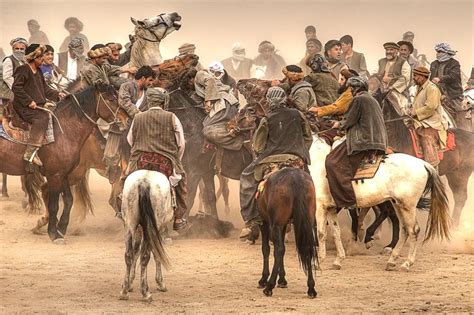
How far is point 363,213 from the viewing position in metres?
17.0

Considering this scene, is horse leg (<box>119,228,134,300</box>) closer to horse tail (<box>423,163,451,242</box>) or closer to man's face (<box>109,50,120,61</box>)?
horse tail (<box>423,163,451,242</box>)

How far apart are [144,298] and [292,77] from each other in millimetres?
4690

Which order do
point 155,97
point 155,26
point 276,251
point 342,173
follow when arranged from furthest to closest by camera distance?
point 155,26, point 342,173, point 155,97, point 276,251

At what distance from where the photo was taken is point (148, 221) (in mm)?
12422

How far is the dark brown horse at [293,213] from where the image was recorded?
12609 millimetres

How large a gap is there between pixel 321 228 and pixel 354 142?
1.33 m

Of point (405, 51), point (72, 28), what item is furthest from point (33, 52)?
point (72, 28)

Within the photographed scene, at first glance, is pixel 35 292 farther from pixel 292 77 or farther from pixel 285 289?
pixel 292 77

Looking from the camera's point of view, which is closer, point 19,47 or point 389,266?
point 389,266

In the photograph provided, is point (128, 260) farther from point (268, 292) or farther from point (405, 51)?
point (405, 51)

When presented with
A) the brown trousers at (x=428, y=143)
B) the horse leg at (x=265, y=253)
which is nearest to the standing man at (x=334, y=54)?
the brown trousers at (x=428, y=143)

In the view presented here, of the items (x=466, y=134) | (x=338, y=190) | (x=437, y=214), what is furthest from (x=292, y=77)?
(x=466, y=134)

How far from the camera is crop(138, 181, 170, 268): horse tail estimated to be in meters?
12.4

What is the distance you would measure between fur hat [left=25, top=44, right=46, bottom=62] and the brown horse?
93 cm
